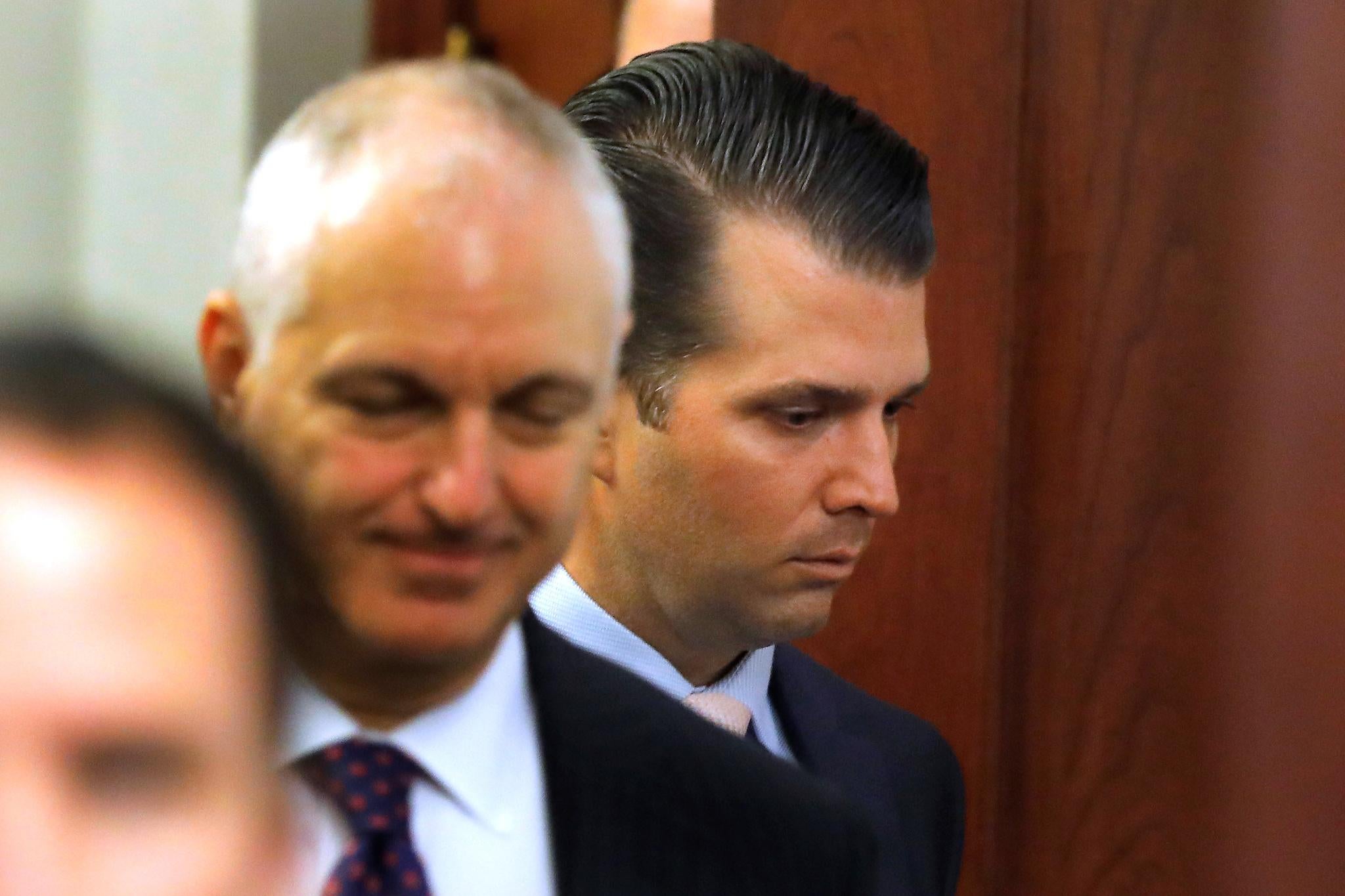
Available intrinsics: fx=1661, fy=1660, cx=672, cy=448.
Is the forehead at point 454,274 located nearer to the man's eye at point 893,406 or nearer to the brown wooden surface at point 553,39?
the man's eye at point 893,406

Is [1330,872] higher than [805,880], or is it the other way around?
[805,880]

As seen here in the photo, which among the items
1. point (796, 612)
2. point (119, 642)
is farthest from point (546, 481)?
point (796, 612)

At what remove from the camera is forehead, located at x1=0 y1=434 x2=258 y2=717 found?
338 millimetres

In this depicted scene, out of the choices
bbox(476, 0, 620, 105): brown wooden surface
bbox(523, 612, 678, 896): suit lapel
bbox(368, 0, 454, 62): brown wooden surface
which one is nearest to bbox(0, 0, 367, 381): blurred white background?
bbox(368, 0, 454, 62): brown wooden surface

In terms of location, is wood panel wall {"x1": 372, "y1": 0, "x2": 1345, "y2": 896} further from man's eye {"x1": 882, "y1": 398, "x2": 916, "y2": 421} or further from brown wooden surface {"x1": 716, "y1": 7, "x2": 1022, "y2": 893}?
man's eye {"x1": 882, "y1": 398, "x2": 916, "y2": 421}

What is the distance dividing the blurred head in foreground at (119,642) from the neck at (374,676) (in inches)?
2.3

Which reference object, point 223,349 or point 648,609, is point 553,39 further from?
point 223,349

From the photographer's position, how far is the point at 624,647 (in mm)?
846

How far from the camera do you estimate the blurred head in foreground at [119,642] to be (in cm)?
34

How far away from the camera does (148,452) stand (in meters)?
0.36

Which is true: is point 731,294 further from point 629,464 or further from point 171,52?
point 171,52

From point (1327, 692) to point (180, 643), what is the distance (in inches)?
45.8

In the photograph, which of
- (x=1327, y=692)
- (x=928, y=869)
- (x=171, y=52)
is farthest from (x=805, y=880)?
(x=171, y=52)

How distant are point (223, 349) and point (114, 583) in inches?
3.8
